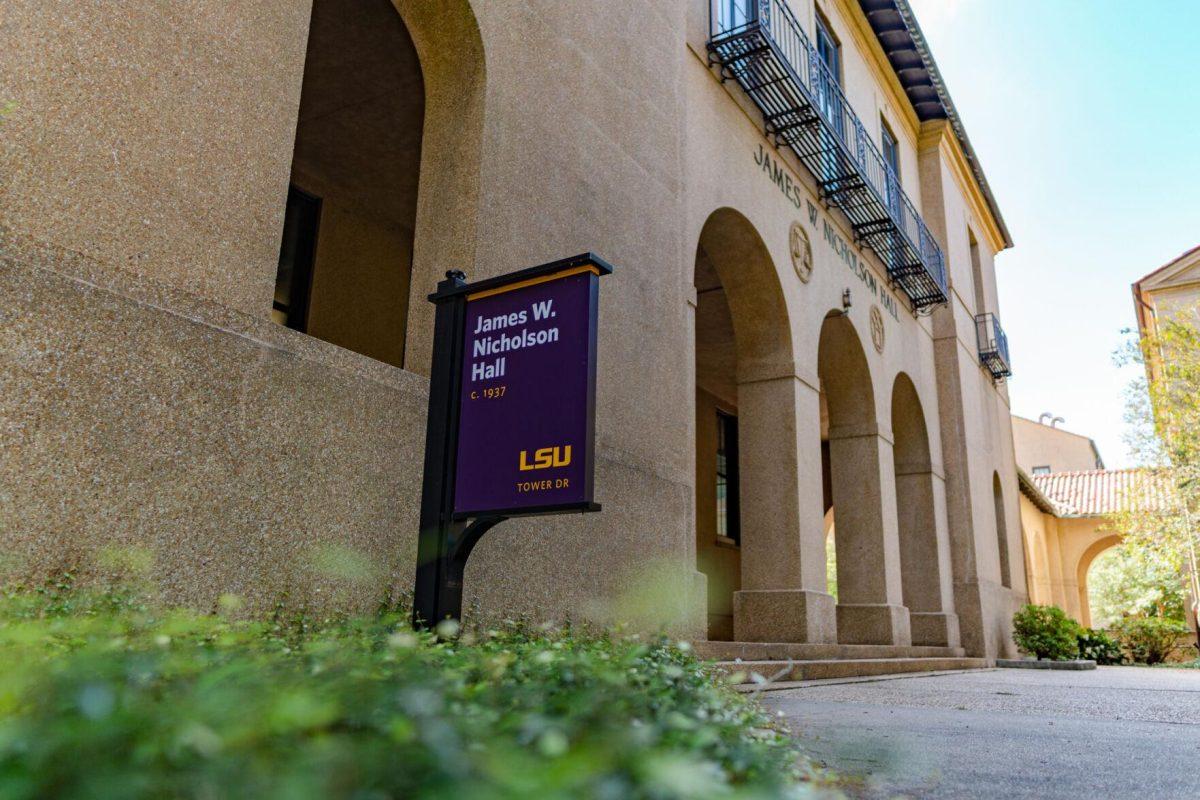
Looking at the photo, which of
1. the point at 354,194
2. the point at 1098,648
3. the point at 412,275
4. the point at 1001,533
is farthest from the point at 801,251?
the point at 1098,648

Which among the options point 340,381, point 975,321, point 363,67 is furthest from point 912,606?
point 340,381

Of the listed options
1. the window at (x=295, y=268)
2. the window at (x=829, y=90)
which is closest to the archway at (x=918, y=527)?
the window at (x=829, y=90)

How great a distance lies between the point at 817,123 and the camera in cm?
1045

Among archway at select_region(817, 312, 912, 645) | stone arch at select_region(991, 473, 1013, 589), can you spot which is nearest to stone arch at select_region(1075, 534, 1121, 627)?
stone arch at select_region(991, 473, 1013, 589)

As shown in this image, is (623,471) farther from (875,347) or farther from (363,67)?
(875,347)

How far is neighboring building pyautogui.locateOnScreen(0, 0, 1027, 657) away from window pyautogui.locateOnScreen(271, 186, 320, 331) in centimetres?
2

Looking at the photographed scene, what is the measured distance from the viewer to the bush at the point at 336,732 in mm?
944

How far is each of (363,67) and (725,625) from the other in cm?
1153

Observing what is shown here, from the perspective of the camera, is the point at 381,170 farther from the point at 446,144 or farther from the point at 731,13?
the point at 731,13

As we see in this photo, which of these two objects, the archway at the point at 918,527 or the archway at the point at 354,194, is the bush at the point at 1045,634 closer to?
the archway at the point at 918,527

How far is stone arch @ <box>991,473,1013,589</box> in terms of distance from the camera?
19578 millimetres

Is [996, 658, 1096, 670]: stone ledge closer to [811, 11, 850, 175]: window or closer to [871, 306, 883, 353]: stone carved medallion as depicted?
[871, 306, 883, 353]: stone carved medallion

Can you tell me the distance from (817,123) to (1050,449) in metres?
42.4

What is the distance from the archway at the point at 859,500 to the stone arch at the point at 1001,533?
26.8 ft
